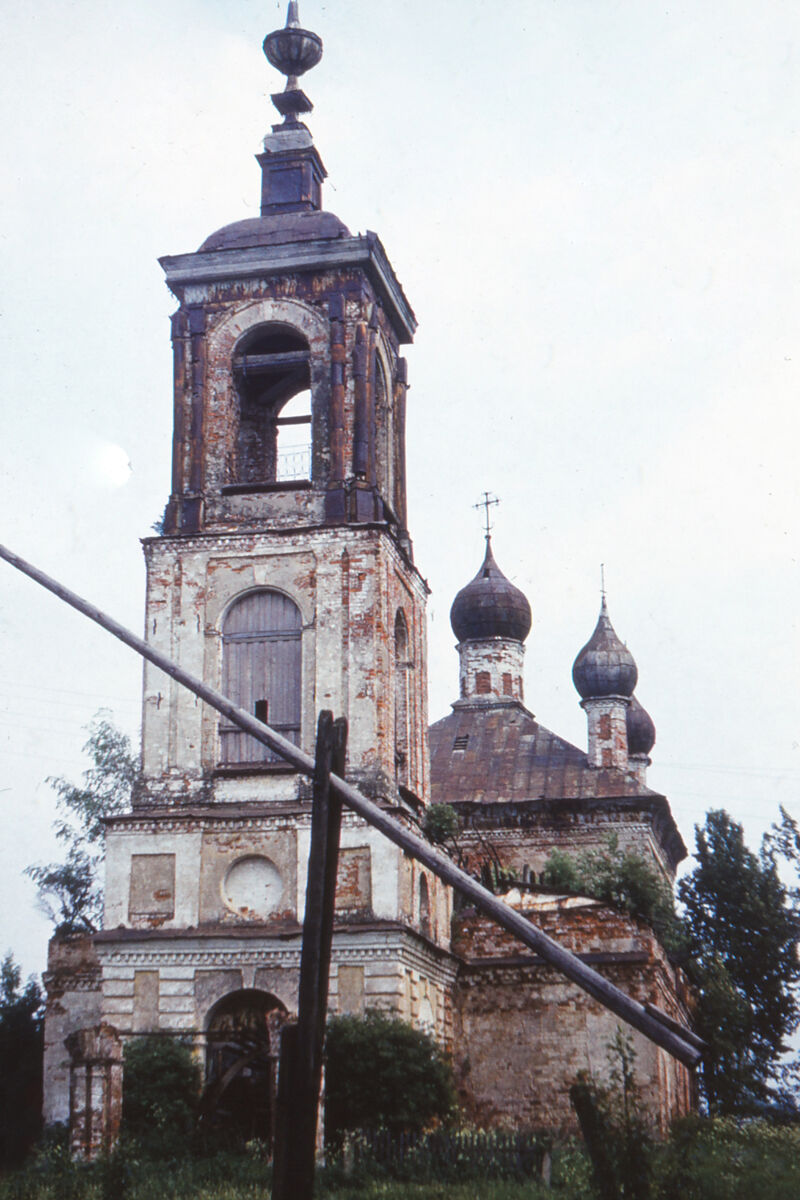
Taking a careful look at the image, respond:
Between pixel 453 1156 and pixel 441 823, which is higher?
pixel 441 823

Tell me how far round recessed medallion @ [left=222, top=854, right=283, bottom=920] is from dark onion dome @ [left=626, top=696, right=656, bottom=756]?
18531 mm

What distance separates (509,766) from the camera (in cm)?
3097

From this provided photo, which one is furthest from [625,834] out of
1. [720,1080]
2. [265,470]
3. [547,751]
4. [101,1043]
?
[101,1043]

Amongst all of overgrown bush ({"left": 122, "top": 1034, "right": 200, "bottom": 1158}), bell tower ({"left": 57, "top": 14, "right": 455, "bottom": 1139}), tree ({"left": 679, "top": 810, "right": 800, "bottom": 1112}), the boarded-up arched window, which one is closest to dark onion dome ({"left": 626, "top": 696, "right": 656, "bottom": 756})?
tree ({"left": 679, "top": 810, "right": 800, "bottom": 1112})

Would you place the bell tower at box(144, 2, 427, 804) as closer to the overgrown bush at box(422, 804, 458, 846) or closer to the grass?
the overgrown bush at box(422, 804, 458, 846)

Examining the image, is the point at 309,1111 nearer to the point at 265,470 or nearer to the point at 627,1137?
the point at 627,1137

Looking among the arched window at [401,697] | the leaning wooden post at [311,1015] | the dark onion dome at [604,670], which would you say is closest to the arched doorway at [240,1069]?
the arched window at [401,697]

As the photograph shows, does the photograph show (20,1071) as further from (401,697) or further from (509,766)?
(509,766)

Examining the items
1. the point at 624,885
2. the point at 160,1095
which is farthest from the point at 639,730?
the point at 160,1095

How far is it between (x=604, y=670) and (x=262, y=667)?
12.3 m

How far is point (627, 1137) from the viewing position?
10.2m

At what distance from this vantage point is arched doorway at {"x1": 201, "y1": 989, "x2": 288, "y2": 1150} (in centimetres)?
1858

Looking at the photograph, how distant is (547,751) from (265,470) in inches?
422

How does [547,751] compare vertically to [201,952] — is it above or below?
above
